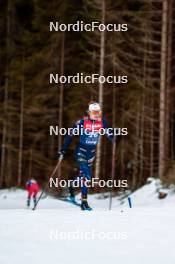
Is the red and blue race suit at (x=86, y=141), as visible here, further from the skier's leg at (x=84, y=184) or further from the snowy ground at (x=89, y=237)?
the snowy ground at (x=89, y=237)

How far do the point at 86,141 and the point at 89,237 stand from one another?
3.54 meters

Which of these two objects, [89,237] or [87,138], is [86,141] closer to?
[87,138]

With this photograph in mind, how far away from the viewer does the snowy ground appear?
4.79 m

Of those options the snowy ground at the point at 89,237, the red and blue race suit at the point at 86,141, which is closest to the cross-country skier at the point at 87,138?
the red and blue race suit at the point at 86,141

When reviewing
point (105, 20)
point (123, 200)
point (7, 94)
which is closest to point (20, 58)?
point (7, 94)

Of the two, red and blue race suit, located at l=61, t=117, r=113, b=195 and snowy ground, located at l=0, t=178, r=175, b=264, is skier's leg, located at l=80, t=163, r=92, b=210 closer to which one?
red and blue race suit, located at l=61, t=117, r=113, b=195

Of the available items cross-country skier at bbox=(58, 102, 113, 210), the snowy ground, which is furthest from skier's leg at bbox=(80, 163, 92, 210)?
the snowy ground

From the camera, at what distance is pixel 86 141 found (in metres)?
9.02

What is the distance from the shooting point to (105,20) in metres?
22.8

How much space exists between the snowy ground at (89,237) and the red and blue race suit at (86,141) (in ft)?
6.46

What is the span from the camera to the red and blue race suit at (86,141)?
8883 millimetres

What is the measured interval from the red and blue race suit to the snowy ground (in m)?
1.97

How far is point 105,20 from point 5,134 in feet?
46.3

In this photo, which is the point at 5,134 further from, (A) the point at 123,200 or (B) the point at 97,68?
(A) the point at 123,200
